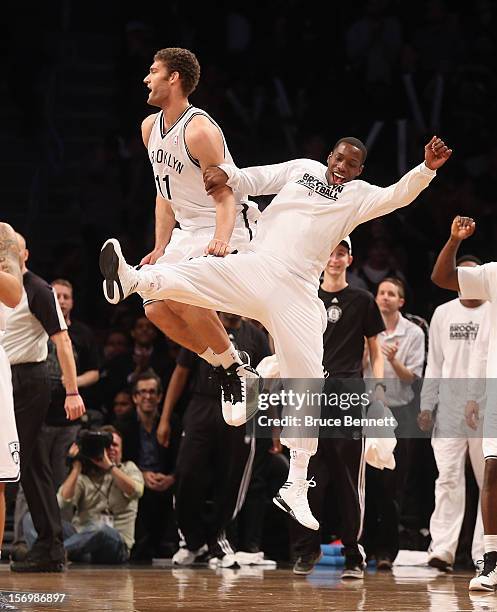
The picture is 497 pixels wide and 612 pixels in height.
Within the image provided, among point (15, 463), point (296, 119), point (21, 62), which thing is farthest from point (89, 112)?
point (15, 463)

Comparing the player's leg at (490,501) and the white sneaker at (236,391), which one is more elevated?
the white sneaker at (236,391)

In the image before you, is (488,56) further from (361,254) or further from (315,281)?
(315,281)

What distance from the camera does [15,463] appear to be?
5551mm

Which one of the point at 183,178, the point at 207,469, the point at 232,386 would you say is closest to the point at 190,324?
the point at 232,386

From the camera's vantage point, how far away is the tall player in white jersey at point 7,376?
5.45m

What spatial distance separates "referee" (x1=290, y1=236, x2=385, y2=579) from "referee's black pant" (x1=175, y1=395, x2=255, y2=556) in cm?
70

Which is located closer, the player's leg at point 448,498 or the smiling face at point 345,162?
the smiling face at point 345,162

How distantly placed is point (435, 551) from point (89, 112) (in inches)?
282

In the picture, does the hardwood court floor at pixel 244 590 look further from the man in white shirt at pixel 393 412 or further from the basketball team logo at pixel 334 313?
the basketball team logo at pixel 334 313

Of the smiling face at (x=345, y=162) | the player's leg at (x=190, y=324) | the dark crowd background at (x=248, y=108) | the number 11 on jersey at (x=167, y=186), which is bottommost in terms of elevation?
the player's leg at (x=190, y=324)

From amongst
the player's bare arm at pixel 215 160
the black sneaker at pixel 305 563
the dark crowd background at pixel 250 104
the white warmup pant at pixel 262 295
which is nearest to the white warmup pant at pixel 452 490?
the black sneaker at pixel 305 563

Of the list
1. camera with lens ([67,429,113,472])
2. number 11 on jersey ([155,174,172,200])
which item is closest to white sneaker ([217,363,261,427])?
number 11 on jersey ([155,174,172,200])

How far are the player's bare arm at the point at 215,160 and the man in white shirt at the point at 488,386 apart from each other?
1264mm

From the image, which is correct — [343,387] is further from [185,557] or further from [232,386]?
[185,557]
